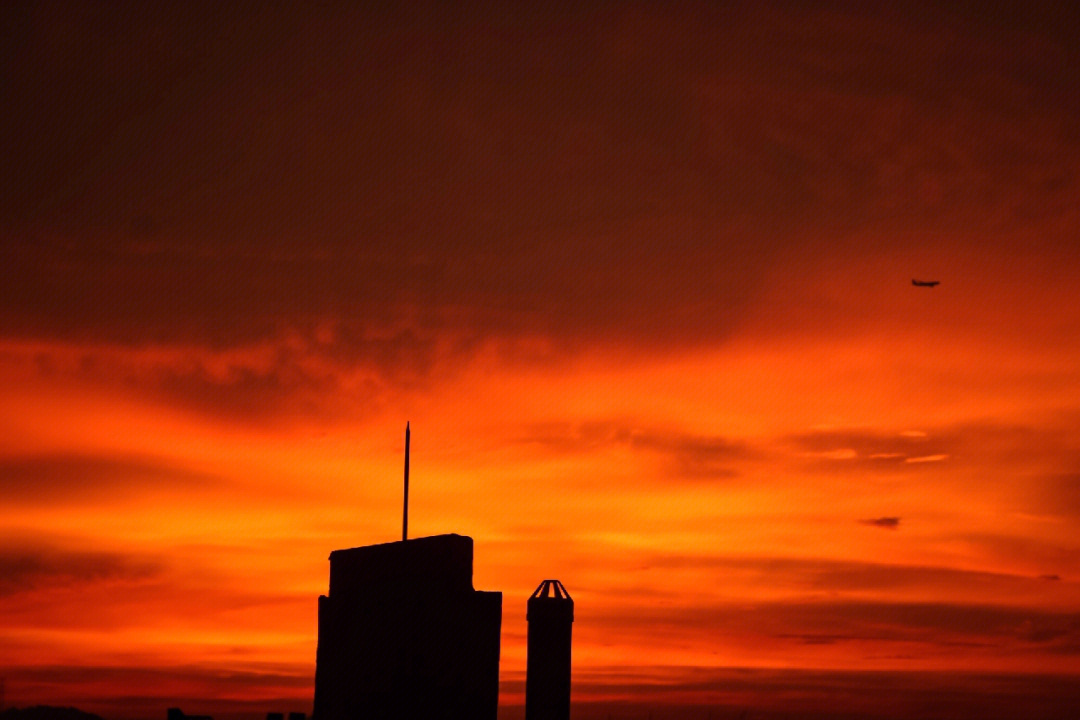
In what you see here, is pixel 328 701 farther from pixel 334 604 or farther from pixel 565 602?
pixel 565 602

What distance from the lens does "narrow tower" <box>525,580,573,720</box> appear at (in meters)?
36.4

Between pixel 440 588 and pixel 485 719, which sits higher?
pixel 440 588

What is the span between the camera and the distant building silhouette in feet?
119

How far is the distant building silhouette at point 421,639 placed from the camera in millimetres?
36219

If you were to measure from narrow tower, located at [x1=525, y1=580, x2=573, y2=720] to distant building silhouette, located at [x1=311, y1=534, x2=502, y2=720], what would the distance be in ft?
3.29

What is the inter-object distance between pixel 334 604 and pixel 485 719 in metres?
6.41

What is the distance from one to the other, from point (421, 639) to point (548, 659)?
3.61 meters

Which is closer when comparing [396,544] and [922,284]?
[396,544]

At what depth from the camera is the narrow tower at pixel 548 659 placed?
1432 inches

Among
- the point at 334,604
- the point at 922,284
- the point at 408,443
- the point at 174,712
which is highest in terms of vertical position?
the point at 922,284

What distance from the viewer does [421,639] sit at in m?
36.7

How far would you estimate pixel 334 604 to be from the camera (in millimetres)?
39625

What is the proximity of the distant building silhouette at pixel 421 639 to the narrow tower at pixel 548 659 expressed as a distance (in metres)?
1.00

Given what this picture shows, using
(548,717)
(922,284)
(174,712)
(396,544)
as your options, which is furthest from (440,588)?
(922,284)
